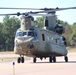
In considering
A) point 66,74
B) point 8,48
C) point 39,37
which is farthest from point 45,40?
point 8,48

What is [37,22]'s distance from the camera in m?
138

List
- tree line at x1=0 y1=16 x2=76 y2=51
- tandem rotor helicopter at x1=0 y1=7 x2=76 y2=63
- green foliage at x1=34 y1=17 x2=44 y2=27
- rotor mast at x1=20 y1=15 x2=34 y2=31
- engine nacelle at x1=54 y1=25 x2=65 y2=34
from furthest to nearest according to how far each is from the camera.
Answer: green foliage at x1=34 y1=17 x2=44 y2=27
tree line at x1=0 y1=16 x2=76 y2=51
engine nacelle at x1=54 y1=25 x2=65 y2=34
rotor mast at x1=20 y1=15 x2=34 y2=31
tandem rotor helicopter at x1=0 y1=7 x2=76 y2=63

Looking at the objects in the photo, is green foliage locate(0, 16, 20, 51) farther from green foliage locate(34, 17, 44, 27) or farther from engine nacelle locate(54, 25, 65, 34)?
engine nacelle locate(54, 25, 65, 34)

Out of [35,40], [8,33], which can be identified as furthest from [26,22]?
[8,33]

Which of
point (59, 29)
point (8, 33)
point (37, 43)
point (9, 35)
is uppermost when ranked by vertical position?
point (8, 33)

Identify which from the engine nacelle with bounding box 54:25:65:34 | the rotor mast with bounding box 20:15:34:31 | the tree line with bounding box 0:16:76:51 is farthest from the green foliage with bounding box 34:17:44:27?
the rotor mast with bounding box 20:15:34:31

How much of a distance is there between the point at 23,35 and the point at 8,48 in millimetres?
77847

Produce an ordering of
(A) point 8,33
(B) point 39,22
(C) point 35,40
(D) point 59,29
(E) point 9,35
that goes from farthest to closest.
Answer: (B) point 39,22, (A) point 8,33, (E) point 9,35, (D) point 59,29, (C) point 35,40

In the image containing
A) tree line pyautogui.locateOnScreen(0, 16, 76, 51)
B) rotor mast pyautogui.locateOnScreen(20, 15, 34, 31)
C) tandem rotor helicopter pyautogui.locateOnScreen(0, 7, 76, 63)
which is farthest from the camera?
tree line pyautogui.locateOnScreen(0, 16, 76, 51)

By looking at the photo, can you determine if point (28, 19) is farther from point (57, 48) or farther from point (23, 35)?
point (57, 48)

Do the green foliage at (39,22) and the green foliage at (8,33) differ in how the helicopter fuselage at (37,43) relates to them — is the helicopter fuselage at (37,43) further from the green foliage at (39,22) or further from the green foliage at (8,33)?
the green foliage at (39,22)

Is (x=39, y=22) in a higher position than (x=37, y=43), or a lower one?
higher

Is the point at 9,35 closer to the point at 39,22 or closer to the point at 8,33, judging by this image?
the point at 8,33

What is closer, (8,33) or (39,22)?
(8,33)
